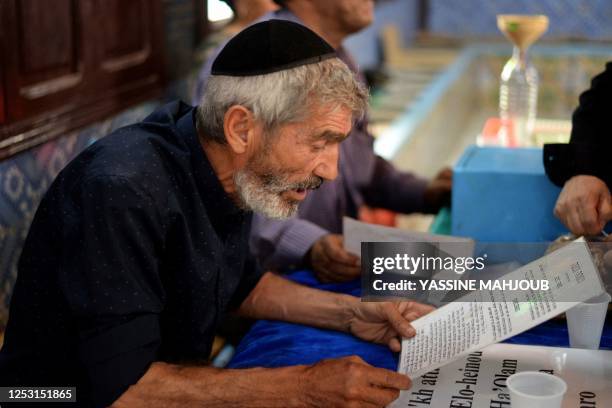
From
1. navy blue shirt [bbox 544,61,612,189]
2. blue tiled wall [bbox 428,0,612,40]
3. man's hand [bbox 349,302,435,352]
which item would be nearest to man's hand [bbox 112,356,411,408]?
man's hand [bbox 349,302,435,352]

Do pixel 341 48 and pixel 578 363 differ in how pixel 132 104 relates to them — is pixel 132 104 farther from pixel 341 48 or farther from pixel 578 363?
pixel 578 363

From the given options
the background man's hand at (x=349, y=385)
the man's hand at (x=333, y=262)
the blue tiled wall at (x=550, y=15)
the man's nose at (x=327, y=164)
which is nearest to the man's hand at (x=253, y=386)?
the background man's hand at (x=349, y=385)

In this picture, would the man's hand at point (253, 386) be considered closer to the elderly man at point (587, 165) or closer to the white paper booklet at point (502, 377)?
the white paper booklet at point (502, 377)

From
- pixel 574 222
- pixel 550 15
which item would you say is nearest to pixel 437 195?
pixel 574 222

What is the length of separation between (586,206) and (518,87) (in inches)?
69.1

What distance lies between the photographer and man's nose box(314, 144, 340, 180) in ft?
5.17

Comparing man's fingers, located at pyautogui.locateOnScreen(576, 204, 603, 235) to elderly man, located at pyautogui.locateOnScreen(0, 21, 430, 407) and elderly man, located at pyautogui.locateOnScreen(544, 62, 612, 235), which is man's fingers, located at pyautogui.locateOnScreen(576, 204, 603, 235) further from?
elderly man, located at pyautogui.locateOnScreen(0, 21, 430, 407)

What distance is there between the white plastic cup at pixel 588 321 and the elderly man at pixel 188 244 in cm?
27

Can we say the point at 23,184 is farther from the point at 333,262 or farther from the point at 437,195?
the point at 437,195

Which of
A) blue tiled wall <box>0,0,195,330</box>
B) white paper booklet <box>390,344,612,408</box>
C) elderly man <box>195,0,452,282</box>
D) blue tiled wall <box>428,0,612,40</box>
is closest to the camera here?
white paper booklet <box>390,344,612,408</box>

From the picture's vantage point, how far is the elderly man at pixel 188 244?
4.48 feet

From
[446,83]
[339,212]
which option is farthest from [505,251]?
[446,83]

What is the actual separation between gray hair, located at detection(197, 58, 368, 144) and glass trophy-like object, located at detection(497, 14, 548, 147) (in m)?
1.89

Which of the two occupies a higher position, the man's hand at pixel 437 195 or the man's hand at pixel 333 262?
the man's hand at pixel 333 262
